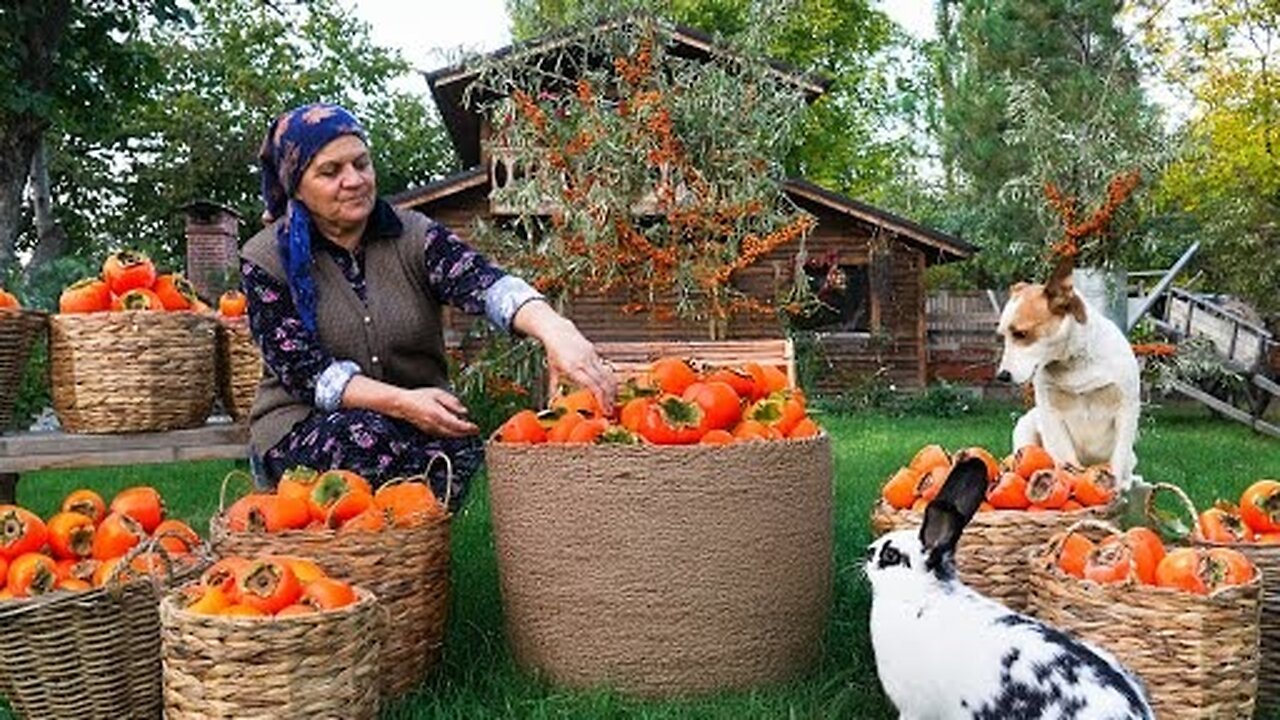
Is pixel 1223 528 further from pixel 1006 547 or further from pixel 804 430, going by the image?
pixel 804 430

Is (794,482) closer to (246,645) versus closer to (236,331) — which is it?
(246,645)

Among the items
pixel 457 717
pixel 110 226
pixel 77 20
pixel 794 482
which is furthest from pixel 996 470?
pixel 110 226

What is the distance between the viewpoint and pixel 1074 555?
8.43 feet

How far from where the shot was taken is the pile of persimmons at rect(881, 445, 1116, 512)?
292 cm

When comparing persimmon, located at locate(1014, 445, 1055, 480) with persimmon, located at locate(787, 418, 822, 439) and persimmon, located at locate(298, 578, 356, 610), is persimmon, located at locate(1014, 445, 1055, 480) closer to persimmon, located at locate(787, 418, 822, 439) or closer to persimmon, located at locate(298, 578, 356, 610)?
persimmon, located at locate(787, 418, 822, 439)

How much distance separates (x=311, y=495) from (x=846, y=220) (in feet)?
48.5

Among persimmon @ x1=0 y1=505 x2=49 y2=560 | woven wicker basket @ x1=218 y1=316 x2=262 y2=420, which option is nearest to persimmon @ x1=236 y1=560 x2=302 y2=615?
persimmon @ x1=0 y1=505 x2=49 y2=560

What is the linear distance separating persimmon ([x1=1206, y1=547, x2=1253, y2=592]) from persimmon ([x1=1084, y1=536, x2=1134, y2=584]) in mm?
146

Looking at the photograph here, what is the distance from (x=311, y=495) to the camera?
279cm

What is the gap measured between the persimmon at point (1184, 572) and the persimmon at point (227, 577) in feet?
5.83

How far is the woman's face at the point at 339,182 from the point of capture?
331 cm

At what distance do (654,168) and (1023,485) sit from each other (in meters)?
4.69

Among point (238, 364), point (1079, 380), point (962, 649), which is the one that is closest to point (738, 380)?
point (962, 649)

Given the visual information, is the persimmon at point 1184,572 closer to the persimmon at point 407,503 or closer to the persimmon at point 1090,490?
the persimmon at point 1090,490
